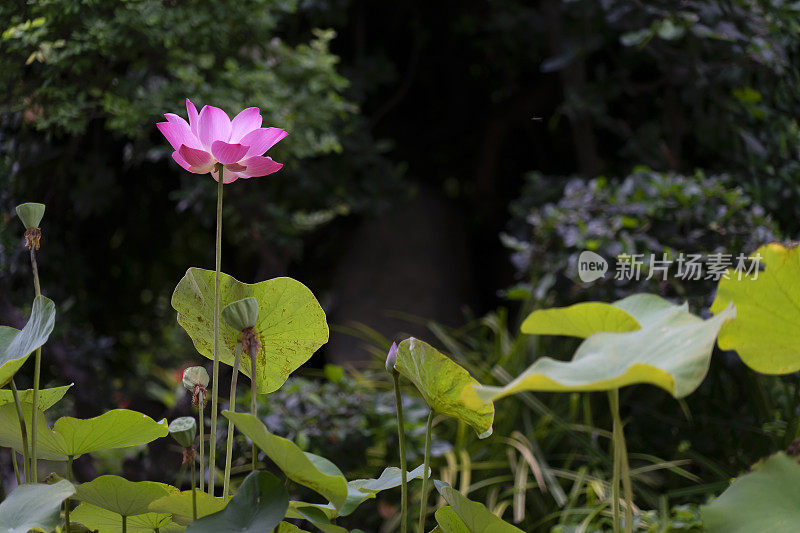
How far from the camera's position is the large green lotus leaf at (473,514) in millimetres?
499

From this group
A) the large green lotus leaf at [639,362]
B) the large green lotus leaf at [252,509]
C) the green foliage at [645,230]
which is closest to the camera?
the large green lotus leaf at [639,362]

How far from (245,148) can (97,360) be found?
142 centimetres

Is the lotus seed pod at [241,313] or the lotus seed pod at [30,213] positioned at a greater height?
the lotus seed pod at [30,213]

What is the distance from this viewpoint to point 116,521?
1.90ft

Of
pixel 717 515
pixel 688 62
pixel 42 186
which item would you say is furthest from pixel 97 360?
pixel 688 62

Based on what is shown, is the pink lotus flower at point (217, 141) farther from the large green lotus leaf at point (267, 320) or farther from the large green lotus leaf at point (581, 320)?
the large green lotus leaf at point (581, 320)

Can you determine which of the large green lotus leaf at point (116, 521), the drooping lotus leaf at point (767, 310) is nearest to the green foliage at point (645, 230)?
the drooping lotus leaf at point (767, 310)

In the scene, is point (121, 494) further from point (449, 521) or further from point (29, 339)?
point (449, 521)

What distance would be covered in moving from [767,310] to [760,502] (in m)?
0.13

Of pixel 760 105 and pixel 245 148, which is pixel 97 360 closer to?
pixel 245 148

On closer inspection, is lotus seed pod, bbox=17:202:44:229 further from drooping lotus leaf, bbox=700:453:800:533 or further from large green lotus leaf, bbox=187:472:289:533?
drooping lotus leaf, bbox=700:453:800:533

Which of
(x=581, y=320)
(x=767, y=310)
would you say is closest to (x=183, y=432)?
(x=581, y=320)

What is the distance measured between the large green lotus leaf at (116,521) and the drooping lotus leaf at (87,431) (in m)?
0.05

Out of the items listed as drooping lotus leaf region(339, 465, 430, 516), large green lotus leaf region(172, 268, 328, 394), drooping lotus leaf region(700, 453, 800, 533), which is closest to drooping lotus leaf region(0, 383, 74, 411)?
large green lotus leaf region(172, 268, 328, 394)
